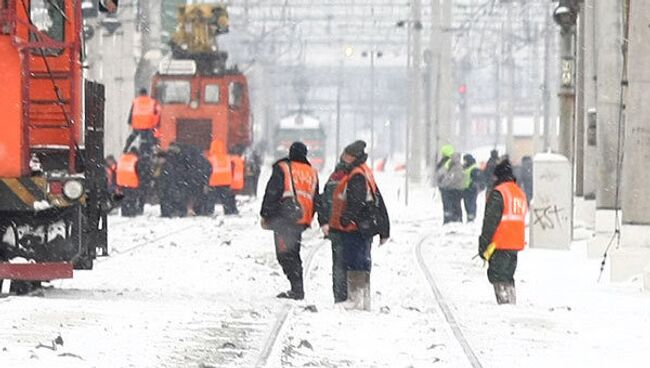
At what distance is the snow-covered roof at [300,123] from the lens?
80.8 metres

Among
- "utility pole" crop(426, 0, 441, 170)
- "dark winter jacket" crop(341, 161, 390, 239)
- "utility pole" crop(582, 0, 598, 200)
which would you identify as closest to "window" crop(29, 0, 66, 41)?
"dark winter jacket" crop(341, 161, 390, 239)

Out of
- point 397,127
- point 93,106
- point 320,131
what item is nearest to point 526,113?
point 397,127

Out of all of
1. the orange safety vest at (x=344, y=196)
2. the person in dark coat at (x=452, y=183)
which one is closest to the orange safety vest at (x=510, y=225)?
the orange safety vest at (x=344, y=196)

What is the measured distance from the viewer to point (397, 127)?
128 meters

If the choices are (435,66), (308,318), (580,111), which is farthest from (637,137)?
(435,66)

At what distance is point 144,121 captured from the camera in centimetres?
3278

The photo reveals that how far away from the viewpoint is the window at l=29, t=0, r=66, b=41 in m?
15.0

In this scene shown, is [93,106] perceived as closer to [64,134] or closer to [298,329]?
[64,134]

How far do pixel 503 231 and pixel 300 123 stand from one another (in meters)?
65.2

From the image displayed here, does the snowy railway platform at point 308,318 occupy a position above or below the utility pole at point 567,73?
below

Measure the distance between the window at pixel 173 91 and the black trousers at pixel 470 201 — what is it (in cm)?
717

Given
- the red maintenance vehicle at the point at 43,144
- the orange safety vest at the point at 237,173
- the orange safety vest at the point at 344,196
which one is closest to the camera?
the red maintenance vehicle at the point at 43,144

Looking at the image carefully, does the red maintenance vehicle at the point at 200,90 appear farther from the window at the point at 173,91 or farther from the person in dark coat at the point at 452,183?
the person in dark coat at the point at 452,183

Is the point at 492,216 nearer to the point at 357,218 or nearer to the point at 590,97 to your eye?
the point at 357,218
